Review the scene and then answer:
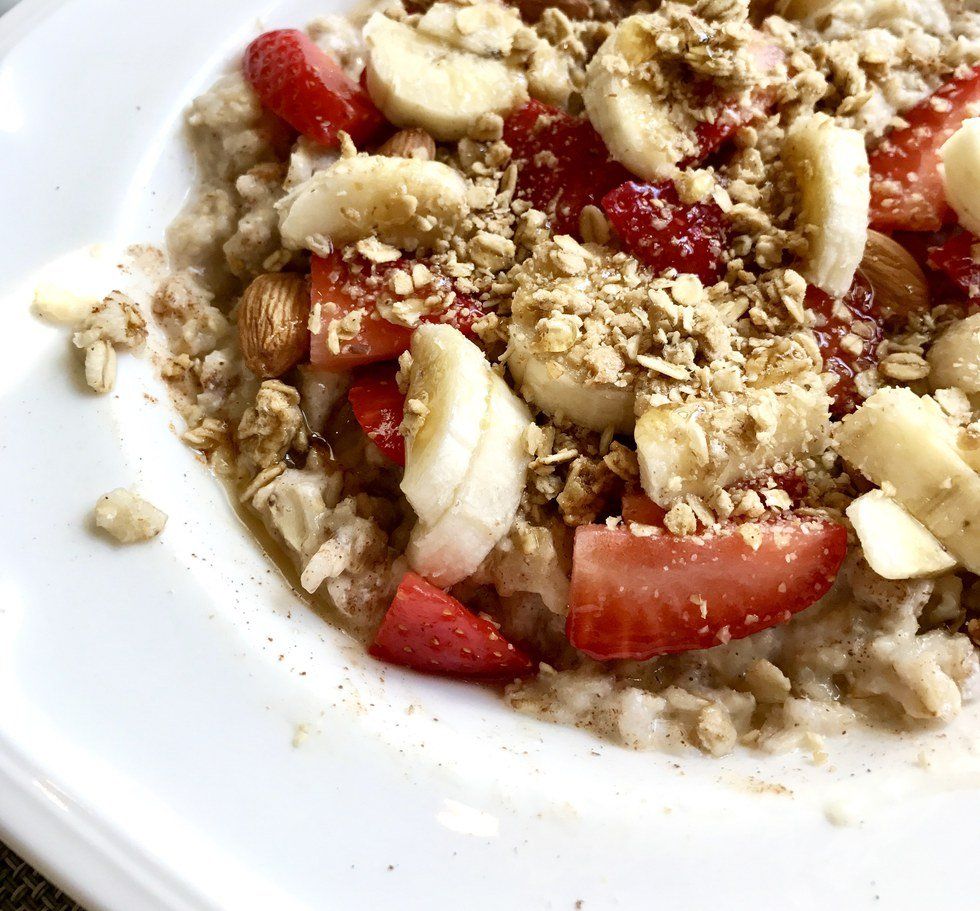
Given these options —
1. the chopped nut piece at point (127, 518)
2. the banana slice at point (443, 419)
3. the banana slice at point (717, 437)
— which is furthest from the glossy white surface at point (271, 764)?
the banana slice at point (717, 437)

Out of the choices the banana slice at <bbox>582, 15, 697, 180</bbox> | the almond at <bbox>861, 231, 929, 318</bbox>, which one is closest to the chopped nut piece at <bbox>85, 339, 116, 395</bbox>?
the banana slice at <bbox>582, 15, 697, 180</bbox>

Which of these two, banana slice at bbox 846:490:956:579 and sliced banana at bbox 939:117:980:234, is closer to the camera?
banana slice at bbox 846:490:956:579

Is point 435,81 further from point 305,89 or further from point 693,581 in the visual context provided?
point 693,581

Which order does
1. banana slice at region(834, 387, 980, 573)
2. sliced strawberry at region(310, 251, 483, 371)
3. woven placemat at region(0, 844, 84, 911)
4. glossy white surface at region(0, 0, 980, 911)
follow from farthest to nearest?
1. sliced strawberry at region(310, 251, 483, 371)
2. woven placemat at region(0, 844, 84, 911)
3. banana slice at region(834, 387, 980, 573)
4. glossy white surface at region(0, 0, 980, 911)

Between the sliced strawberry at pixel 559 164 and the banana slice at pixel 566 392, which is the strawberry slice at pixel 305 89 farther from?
the banana slice at pixel 566 392

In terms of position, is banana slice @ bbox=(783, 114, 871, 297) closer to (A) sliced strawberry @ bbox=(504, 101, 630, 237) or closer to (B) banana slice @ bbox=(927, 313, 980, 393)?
(B) banana slice @ bbox=(927, 313, 980, 393)

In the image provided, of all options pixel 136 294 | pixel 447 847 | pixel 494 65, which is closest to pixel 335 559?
pixel 447 847

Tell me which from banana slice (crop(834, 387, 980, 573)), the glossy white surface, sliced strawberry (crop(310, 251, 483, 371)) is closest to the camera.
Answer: the glossy white surface
